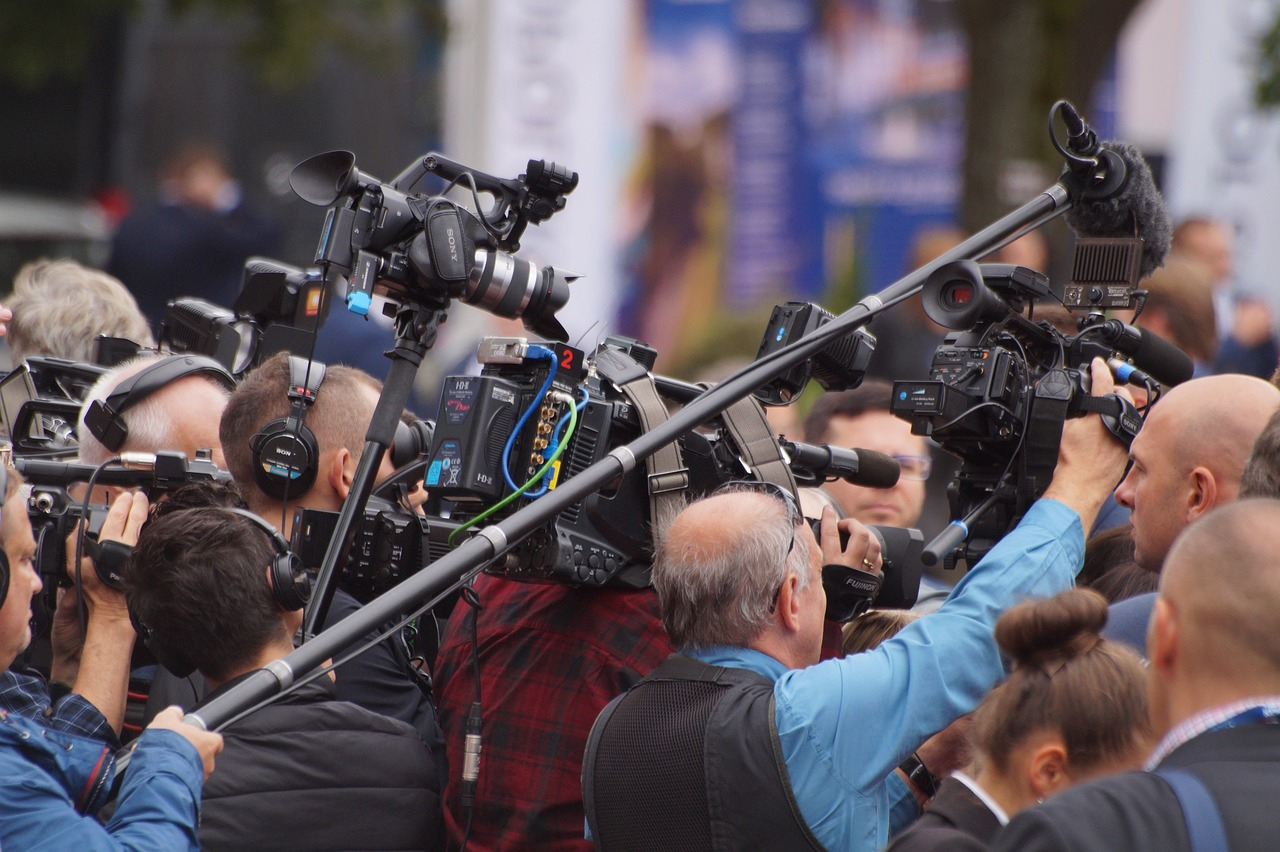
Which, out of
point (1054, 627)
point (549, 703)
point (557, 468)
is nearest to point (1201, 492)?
point (1054, 627)

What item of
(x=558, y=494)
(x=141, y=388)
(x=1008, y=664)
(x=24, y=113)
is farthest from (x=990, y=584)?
(x=24, y=113)

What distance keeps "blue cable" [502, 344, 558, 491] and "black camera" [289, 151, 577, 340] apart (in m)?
0.15

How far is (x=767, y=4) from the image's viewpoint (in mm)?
13281

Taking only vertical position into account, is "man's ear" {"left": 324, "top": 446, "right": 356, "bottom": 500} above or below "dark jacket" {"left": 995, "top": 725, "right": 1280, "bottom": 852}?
below

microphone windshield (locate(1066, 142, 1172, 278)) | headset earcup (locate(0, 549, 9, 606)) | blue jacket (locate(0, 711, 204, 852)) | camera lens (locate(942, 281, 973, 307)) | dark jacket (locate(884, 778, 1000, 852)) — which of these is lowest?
blue jacket (locate(0, 711, 204, 852))

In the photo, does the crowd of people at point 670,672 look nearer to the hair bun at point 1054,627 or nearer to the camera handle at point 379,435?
the hair bun at point 1054,627

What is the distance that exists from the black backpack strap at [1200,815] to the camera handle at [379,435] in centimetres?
162

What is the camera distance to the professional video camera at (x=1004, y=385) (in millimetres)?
3166

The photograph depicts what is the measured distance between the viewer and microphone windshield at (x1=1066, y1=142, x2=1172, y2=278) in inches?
131

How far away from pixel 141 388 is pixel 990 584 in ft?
7.16

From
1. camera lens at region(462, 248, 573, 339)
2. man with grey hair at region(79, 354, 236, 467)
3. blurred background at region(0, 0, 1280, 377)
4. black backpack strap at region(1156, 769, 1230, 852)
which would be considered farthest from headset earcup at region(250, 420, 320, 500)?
blurred background at region(0, 0, 1280, 377)

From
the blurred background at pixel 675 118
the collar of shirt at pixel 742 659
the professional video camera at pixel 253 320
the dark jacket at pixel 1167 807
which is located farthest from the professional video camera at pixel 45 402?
the dark jacket at pixel 1167 807

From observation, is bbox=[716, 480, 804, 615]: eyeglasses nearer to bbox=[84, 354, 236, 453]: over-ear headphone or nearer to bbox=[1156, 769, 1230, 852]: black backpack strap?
bbox=[1156, 769, 1230, 852]: black backpack strap

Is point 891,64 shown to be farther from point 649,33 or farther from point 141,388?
point 141,388
